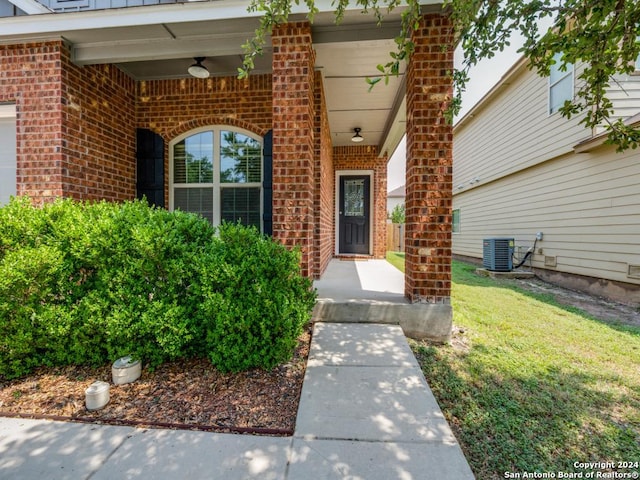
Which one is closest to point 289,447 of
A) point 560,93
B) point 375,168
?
point 375,168

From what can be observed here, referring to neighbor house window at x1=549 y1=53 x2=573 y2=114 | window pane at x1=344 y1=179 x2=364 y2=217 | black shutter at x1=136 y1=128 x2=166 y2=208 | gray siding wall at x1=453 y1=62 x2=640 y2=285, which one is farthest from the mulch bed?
neighbor house window at x1=549 y1=53 x2=573 y2=114

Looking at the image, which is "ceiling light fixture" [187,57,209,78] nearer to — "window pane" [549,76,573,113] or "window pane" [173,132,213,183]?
"window pane" [173,132,213,183]

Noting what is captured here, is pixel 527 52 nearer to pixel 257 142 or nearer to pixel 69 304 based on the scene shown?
pixel 257 142

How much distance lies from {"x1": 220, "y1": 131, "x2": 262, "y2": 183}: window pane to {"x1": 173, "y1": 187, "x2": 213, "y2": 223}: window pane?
1.46ft

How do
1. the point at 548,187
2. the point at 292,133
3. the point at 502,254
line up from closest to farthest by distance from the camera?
the point at 292,133
the point at 548,187
the point at 502,254

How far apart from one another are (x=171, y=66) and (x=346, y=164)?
15.1 ft

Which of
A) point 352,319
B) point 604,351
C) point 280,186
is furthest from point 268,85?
point 604,351

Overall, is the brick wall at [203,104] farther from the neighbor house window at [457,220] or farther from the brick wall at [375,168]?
the neighbor house window at [457,220]

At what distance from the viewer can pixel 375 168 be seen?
7812mm

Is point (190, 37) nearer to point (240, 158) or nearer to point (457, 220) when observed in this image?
point (240, 158)

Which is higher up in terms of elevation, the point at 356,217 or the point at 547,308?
the point at 356,217

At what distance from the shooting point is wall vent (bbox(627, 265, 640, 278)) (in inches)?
187

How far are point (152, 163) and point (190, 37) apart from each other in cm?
195

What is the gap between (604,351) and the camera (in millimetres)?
2939
